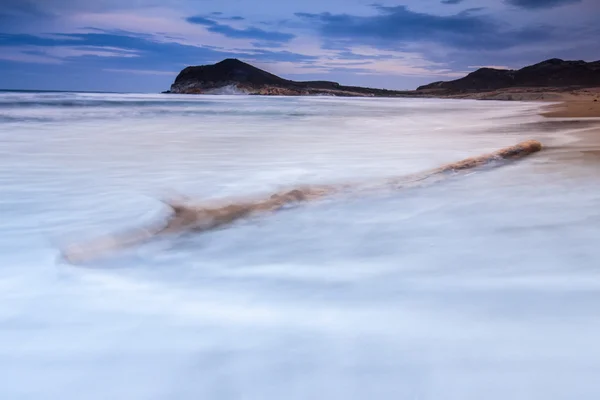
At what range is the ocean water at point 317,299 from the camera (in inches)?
45.9

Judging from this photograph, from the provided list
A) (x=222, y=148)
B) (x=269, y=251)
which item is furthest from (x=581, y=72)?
(x=269, y=251)

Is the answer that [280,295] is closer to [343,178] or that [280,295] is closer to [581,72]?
[343,178]

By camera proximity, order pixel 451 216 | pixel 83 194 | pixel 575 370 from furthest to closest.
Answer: pixel 83 194
pixel 451 216
pixel 575 370

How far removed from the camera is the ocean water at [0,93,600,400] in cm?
117

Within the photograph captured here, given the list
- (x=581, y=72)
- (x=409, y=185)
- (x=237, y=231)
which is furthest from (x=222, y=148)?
(x=581, y=72)

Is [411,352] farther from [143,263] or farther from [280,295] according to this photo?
[143,263]

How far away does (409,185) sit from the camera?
11.3 feet

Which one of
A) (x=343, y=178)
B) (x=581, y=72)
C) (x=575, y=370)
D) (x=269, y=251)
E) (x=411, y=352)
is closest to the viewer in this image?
(x=575, y=370)

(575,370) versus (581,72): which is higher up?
(581,72)

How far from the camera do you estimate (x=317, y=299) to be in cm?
161

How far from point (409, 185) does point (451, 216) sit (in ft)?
2.87

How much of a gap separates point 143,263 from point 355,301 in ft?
2.73

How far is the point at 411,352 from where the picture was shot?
1282 millimetres

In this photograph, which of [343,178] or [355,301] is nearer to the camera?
[355,301]
